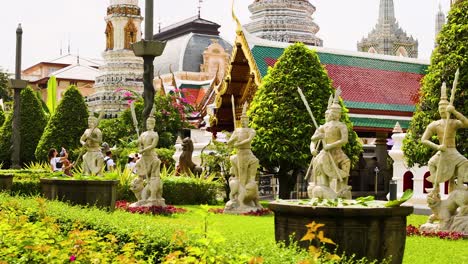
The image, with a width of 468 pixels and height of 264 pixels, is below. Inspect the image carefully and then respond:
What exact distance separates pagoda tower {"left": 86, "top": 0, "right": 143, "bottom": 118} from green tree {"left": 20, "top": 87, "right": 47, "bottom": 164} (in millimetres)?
14325

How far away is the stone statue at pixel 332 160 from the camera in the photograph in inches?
477

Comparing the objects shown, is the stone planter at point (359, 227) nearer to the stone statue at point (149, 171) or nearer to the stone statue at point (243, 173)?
the stone statue at point (149, 171)

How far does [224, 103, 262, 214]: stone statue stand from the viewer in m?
14.6

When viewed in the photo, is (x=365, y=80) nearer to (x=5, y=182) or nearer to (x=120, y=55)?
(x=5, y=182)

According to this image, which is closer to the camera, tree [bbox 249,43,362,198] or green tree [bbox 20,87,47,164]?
tree [bbox 249,43,362,198]

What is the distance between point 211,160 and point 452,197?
30.0 feet

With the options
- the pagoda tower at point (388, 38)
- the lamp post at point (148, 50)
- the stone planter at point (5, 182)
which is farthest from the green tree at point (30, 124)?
the pagoda tower at point (388, 38)

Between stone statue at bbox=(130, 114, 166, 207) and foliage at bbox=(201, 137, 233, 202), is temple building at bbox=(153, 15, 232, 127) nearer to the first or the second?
foliage at bbox=(201, 137, 233, 202)

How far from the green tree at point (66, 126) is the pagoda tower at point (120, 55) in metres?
17.0

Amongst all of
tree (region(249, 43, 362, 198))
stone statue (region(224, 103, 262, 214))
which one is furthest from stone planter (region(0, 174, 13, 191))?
tree (region(249, 43, 362, 198))

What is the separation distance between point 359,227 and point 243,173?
8668 mm

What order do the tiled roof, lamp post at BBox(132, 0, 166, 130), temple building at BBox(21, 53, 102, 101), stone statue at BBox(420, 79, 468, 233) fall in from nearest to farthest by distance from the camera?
stone statue at BBox(420, 79, 468, 233) < lamp post at BBox(132, 0, 166, 130) < the tiled roof < temple building at BBox(21, 53, 102, 101)

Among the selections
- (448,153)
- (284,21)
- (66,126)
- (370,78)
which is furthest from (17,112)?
(284,21)

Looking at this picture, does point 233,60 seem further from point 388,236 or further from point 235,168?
point 388,236
